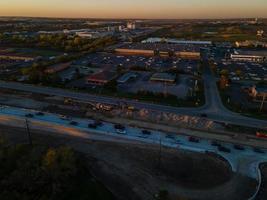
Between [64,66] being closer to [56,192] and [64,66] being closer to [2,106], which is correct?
[2,106]

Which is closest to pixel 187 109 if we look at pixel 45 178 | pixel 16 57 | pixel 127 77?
pixel 127 77

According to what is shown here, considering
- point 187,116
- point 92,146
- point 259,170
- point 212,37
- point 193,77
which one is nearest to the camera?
point 259,170

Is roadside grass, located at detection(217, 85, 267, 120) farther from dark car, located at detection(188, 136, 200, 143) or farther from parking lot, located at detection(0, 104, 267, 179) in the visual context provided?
dark car, located at detection(188, 136, 200, 143)

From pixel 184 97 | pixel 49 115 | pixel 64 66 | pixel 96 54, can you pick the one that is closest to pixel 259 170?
pixel 184 97

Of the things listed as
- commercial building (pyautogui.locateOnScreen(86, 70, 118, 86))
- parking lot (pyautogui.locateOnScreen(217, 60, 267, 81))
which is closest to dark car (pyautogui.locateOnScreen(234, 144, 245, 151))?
commercial building (pyautogui.locateOnScreen(86, 70, 118, 86))

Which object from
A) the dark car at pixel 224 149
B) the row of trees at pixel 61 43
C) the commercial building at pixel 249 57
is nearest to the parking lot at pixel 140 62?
the row of trees at pixel 61 43

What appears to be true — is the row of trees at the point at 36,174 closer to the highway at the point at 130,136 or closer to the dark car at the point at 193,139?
the highway at the point at 130,136

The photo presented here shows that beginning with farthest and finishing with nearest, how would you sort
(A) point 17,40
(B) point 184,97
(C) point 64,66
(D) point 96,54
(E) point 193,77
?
(A) point 17,40, (D) point 96,54, (C) point 64,66, (E) point 193,77, (B) point 184,97
